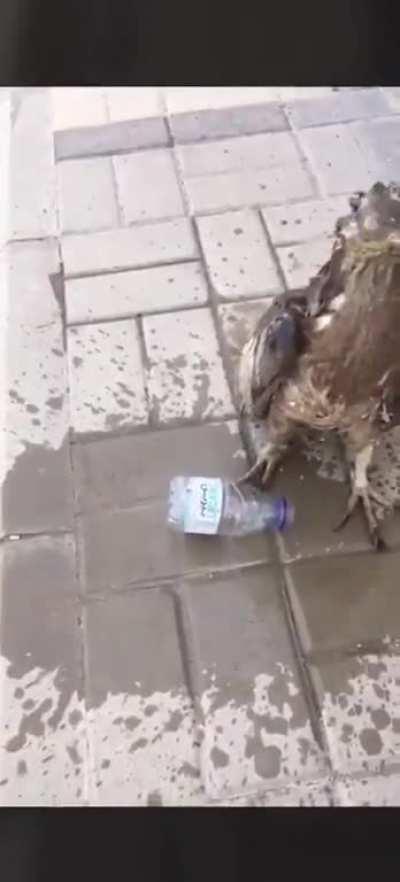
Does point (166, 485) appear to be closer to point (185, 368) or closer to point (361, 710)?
point (185, 368)

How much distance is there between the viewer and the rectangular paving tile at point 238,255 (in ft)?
7.86

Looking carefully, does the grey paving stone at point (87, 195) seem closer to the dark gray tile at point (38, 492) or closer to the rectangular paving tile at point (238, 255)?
the rectangular paving tile at point (238, 255)

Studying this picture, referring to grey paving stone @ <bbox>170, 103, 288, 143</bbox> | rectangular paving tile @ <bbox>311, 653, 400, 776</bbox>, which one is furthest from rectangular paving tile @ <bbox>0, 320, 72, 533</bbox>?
grey paving stone @ <bbox>170, 103, 288, 143</bbox>

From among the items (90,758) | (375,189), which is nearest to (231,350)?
(375,189)

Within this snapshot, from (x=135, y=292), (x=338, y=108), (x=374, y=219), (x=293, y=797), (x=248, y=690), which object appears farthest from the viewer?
(x=338, y=108)

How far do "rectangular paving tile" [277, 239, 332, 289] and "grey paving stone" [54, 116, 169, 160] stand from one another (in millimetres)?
610

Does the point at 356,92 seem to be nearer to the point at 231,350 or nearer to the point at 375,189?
the point at 231,350

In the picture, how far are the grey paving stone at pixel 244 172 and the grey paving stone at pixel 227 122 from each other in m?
0.04

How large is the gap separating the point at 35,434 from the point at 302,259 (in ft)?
2.71

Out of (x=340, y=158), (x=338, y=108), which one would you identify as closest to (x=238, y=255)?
(x=340, y=158)

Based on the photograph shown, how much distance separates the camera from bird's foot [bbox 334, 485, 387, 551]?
74.4 inches

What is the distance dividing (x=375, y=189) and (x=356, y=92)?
1.52 meters

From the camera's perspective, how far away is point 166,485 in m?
2.00

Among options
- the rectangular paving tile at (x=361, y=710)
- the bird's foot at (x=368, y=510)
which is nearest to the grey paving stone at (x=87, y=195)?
the bird's foot at (x=368, y=510)
